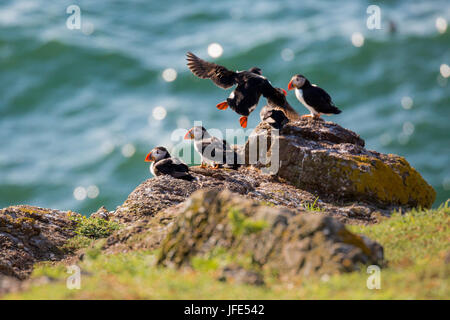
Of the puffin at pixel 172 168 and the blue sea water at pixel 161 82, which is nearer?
the puffin at pixel 172 168

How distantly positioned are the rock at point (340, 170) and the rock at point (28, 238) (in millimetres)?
3741

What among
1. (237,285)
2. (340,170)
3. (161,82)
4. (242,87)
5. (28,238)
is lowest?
(237,285)

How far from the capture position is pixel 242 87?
11.4 meters

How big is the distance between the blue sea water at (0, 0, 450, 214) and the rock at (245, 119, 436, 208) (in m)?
19.6

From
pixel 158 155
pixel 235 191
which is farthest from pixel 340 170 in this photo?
pixel 158 155

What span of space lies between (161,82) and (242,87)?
2676 centimetres

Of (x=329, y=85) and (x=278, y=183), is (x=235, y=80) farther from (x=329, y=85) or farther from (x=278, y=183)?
(x=329, y=85)

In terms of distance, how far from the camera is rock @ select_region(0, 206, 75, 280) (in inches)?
291

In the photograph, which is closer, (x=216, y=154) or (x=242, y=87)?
(x=216, y=154)

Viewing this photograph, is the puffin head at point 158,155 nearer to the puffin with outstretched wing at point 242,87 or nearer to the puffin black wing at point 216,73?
the puffin with outstretched wing at point 242,87

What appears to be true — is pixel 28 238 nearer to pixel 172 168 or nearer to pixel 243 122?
pixel 172 168

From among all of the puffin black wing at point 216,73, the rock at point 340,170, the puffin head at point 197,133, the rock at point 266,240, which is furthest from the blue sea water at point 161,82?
the rock at point 266,240

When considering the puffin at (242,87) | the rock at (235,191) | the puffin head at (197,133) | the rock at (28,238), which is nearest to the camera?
the rock at (28,238)

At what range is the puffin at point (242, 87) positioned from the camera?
11.2 m
